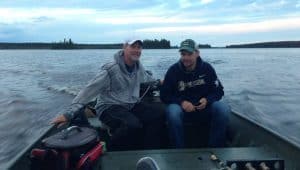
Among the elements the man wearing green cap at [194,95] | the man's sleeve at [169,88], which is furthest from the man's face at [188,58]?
the man's sleeve at [169,88]

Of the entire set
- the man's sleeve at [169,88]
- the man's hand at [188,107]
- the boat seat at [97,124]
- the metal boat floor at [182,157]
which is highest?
the man's sleeve at [169,88]

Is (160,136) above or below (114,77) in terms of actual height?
below

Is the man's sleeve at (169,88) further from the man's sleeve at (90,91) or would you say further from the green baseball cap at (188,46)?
the man's sleeve at (90,91)

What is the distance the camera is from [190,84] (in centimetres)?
524

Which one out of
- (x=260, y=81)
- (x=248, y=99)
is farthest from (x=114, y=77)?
(x=260, y=81)

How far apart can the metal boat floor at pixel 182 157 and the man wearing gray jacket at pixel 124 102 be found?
40cm

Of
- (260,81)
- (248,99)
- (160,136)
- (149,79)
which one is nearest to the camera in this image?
(160,136)

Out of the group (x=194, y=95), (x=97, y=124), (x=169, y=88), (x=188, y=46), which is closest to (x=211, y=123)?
(x=194, y=95)

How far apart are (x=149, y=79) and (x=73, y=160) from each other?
2329 mm

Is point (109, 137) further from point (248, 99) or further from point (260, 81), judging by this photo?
point (260, 81)

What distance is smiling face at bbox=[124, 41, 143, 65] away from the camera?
4922mm

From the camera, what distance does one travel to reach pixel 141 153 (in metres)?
4.44

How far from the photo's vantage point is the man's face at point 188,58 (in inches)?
200

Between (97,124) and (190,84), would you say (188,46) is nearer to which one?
(190,84)
